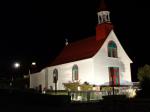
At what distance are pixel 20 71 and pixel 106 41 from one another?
25.2m

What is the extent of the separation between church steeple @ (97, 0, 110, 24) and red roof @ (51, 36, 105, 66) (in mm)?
2797

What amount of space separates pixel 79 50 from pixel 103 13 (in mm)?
5982

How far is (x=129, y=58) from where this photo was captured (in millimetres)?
43844

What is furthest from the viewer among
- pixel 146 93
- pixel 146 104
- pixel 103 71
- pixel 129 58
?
pixel 129 58

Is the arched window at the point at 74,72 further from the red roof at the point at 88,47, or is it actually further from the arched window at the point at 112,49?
the arched window at the point at 112,49

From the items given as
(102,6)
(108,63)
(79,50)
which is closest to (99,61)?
(108,63)

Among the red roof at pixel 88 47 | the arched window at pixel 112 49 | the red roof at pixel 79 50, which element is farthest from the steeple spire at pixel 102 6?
the arched window at pixel 112 49

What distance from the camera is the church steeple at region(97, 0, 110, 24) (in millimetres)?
42750

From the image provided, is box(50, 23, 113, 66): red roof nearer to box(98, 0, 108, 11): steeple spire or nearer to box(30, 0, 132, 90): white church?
box(30, 0, 132, 90): white church

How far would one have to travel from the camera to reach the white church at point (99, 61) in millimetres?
40031

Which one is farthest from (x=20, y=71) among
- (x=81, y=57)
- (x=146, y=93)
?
(x=146, y=93)

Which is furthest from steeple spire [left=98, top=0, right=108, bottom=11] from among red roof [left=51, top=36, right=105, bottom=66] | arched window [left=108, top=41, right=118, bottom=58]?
arched window [left=108, top=41, right=118, bottom=58]

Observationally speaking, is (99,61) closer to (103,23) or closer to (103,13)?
(103,23)

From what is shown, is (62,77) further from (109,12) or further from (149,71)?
(149,71)
